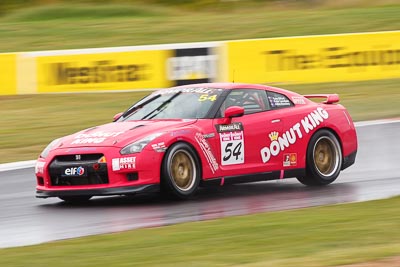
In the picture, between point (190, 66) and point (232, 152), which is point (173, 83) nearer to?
point (190, 66)

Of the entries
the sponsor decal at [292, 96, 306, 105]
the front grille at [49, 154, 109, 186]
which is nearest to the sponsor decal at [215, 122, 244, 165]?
the sponsor decal at [292, 96, 306, 105]

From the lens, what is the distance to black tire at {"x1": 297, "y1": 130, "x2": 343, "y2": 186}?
11992 mm

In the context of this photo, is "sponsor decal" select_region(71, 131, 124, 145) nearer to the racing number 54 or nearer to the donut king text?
the racing number 54

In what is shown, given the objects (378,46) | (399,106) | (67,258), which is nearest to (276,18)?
(378,46)

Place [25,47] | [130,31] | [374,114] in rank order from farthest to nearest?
[130,31] → [25,47] → [374,114]

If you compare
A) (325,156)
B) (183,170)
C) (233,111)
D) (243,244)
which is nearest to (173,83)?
(325,156)

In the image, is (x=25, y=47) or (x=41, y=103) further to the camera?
(x=25, y=47)

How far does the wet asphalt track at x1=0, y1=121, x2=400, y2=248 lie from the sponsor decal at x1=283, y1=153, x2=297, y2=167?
1.03ft

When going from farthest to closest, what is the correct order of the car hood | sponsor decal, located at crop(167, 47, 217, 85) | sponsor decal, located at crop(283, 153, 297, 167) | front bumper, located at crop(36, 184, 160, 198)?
sponsor decal, located at crop(167, 47, 217, 85) → sponsor decal, located at crop(283, 153, 297, 167) → the car hood → front bumper, located at crop(36, 184, 160, 198)

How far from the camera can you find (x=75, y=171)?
415 inches

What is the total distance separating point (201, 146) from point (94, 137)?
1.14m

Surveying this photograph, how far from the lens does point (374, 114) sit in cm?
1945

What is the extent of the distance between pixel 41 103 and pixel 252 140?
36.5 ft

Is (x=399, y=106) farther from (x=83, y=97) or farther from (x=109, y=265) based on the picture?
(x=109, y=265)
